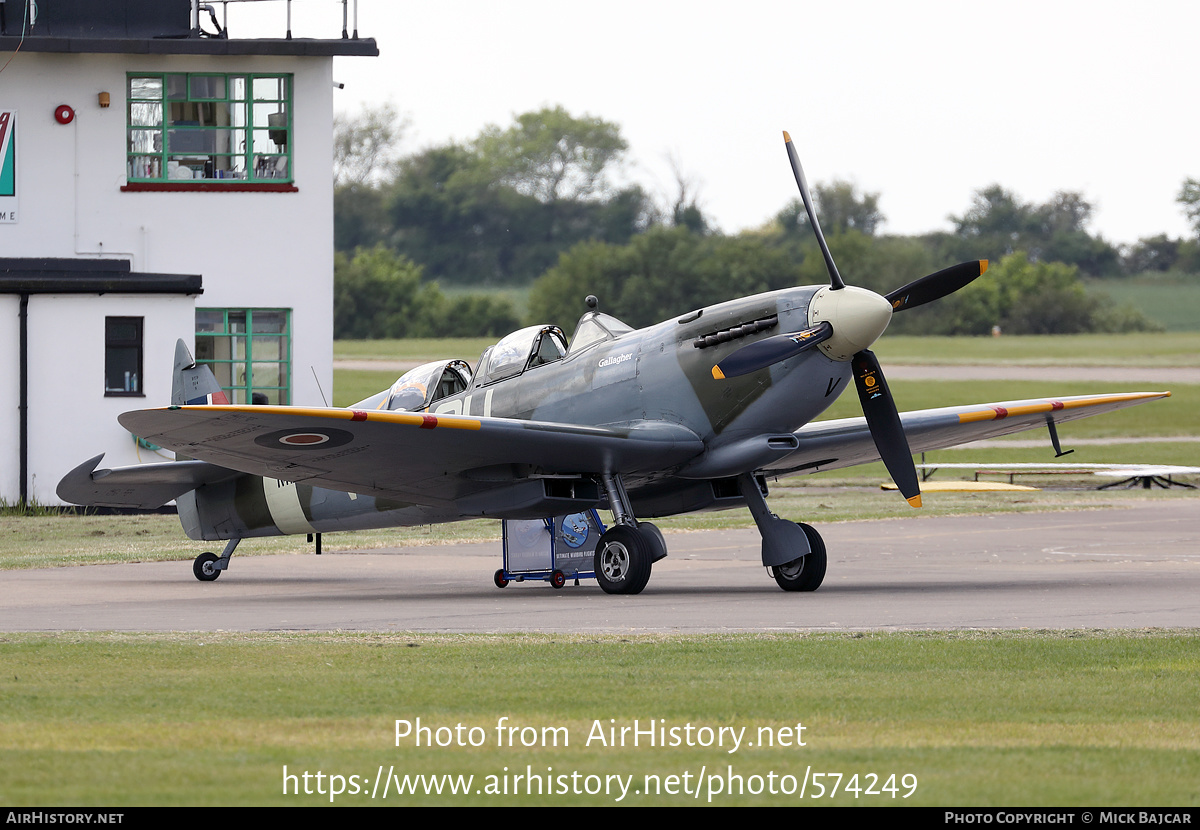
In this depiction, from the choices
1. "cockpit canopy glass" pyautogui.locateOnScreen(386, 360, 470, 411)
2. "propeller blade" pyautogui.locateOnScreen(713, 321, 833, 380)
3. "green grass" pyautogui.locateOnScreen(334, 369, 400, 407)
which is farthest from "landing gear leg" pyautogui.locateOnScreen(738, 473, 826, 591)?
"green grass" pyautogui.locateOnScreen(334, 369, 400, 407)

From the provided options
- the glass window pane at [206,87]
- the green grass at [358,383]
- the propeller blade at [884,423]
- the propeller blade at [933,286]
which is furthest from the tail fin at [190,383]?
the green grass at [358,383]

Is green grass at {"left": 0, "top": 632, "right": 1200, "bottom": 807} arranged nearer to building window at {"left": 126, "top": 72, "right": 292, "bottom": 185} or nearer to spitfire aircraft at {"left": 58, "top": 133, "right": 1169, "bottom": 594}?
spitfire aircraft at {"left": 58, "top": 133, "right": 1169, "bottom": 594}

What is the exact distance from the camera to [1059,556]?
1838 centimetres

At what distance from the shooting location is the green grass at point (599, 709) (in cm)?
598

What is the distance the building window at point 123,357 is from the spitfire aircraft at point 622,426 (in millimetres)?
11006

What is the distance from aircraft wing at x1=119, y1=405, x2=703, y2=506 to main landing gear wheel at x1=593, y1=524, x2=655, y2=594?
2.39 feet

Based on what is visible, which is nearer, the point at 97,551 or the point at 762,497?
the point at 762,497

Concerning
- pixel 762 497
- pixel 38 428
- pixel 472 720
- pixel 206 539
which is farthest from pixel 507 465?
pixel 38 428

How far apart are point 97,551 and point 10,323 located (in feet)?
26.0

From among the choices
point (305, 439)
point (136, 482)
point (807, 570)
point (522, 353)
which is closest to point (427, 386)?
point (522, 353)

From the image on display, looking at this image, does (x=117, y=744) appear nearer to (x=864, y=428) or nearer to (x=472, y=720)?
(x=472, y=720)

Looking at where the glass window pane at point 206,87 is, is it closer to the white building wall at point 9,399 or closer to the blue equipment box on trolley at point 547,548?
the white building wall at point 9,399

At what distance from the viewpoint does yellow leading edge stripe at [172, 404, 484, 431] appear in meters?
12.7

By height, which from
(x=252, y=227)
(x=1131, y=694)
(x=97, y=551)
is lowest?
(x=97, y=551)
